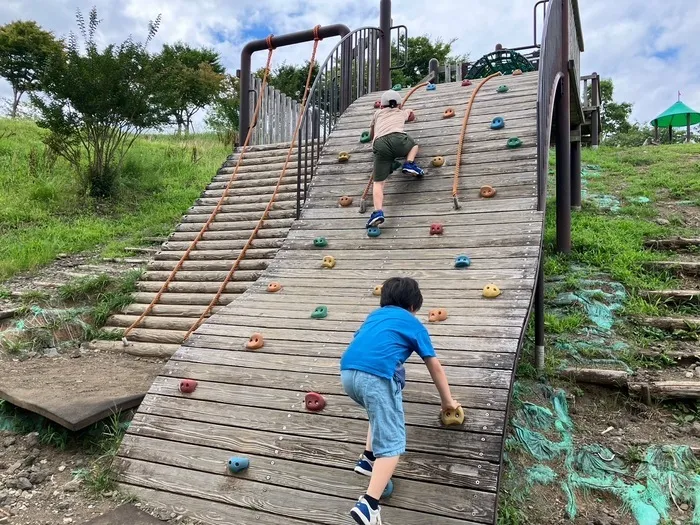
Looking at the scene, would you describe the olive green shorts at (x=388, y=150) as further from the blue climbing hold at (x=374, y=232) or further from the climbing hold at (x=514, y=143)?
the climbing hold at (x=514, y=143)

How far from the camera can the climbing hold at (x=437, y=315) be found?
11.0 ft

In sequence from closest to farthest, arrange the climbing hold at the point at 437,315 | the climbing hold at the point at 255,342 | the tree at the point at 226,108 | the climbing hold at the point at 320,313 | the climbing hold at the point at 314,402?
the climbing hold at the point at 314,402
the climbing hold at the point at 437,315
the climbing hold at the point at 255,342
the climbing hold at the point at 320,313
the tree at the point at 226,108

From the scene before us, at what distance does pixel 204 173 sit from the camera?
12.8 metres

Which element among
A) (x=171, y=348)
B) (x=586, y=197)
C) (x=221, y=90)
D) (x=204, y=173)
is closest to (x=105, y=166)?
(x=204, y=173)

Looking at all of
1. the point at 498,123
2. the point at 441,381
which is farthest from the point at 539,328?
the point at 498,123

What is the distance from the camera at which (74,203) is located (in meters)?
9.73

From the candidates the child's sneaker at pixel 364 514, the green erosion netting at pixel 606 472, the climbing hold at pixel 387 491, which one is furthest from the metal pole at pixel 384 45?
the child's sneaker at pixel 364 514

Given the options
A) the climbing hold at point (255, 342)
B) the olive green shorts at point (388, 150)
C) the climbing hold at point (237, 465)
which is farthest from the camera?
the olive green shorts at point (388, 150)

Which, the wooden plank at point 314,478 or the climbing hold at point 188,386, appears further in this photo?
the climbing hold at point 188,386

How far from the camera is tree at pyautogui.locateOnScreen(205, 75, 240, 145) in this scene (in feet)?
69.7

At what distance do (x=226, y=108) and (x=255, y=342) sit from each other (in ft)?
67.5

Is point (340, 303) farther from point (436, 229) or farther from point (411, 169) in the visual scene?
point (411, 169)

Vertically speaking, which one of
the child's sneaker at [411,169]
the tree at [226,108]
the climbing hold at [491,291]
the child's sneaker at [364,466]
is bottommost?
the child's sneaker at [364,466]

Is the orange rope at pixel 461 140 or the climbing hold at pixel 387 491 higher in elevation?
the orange rope at pixel 461 140
